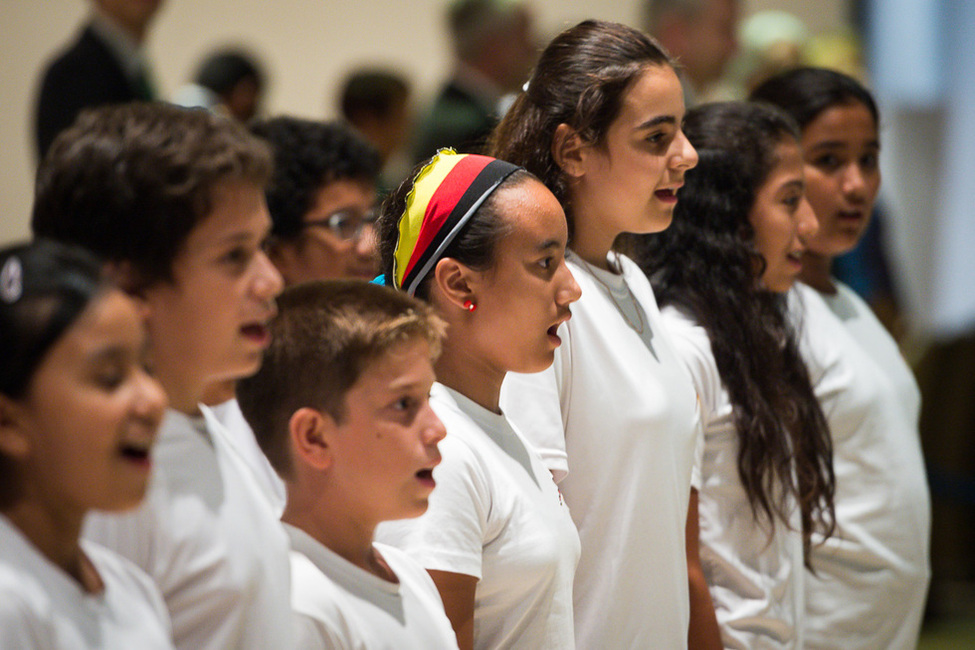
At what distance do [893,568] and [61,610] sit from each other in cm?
192

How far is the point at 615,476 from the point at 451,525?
41 cm

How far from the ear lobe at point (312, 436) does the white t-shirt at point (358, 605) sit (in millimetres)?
89

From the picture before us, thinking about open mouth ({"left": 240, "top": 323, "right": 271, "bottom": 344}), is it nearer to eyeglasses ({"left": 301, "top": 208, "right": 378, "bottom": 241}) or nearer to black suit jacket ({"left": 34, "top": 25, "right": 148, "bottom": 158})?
eyeglasses ({"left": 301, "top": 208, "right": 378, "bottom": 241})

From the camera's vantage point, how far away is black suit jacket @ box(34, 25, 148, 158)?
11.3ft

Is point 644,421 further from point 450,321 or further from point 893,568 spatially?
point 893,568

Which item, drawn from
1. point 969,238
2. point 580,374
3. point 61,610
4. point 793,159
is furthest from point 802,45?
point 61,610

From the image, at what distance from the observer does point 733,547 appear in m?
2.25

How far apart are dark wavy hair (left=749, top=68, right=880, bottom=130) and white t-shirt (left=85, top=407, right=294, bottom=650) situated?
1.95 meters

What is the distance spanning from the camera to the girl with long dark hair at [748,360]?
7.39 feet

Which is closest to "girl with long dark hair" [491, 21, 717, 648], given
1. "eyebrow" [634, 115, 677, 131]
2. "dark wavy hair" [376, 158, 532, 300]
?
"eyebrow" [634, 115, 677, 131]

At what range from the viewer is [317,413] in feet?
4.84

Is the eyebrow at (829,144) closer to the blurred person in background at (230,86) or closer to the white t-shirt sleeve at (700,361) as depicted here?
the white t-shirt sleeve at (700,361)

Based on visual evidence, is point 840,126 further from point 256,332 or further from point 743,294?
point 256,332

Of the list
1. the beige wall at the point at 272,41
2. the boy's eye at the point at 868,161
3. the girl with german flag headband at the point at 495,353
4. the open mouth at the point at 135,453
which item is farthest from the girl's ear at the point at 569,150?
the beige wall at the point at 272,41
